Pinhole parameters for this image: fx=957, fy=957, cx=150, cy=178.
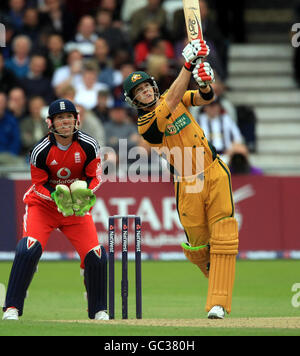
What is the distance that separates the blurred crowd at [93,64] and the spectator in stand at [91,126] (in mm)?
17

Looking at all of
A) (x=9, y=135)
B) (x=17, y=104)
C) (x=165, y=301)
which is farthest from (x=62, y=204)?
(x=17, y=104)

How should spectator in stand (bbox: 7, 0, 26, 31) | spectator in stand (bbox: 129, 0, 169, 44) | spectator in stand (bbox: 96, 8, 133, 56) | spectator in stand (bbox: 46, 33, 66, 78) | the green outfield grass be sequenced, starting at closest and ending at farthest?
the green outfield grass < spectator in stand (bbox: 46, 33, 66, 78) < spectator in stand (bbox: 96, 8, 133, 56) < spectator in stand (bbox: 7, 0, 26, 31) < spectator in stand (bbox: 129, 0, 169, 44)

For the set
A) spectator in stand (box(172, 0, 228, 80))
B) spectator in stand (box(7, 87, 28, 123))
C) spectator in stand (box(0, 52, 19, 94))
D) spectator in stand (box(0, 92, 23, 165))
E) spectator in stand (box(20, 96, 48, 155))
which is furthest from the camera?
spectator in stand (box(172, 0, 228, 80))

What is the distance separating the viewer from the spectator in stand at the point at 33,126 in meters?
16.9

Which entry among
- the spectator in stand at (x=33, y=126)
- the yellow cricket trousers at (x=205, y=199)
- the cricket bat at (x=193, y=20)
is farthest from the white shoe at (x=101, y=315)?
the spectator in stand at (x=33, y=126)

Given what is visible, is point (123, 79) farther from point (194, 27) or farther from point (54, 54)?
point (194, 27)

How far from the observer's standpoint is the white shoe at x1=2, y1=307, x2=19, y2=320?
9562mm

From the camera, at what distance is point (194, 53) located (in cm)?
932

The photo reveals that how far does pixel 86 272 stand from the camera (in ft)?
32.9

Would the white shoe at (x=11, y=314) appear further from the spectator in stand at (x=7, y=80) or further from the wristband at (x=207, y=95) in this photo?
the spectator in stand at (x=7, y=80)

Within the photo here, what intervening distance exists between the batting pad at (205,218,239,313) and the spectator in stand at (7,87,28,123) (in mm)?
8176

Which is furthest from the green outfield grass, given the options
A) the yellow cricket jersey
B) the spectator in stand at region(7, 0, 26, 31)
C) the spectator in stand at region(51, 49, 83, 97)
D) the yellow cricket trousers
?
the spectator in stand at region(7, 0, 26, 31)

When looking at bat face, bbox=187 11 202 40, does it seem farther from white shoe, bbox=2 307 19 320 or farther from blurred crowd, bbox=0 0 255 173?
blurred crowd, bbox=0 0 255 173
